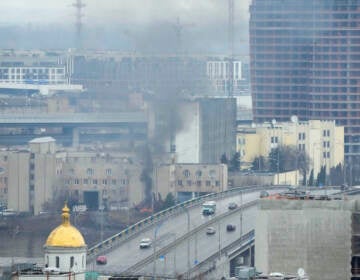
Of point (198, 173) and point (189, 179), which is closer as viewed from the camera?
point (189, 179)

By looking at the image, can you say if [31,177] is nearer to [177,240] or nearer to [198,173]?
[198,173]

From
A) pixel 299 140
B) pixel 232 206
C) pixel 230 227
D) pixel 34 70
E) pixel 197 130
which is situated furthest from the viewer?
pixel 34 70

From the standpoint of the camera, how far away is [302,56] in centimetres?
6562

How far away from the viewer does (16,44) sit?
8850 centimetres

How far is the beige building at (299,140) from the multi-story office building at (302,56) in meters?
5.18

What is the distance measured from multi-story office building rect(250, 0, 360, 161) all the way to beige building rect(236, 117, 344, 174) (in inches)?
204

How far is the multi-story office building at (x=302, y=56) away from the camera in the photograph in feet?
211

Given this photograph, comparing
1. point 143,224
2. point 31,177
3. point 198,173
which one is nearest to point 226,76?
point 198,173

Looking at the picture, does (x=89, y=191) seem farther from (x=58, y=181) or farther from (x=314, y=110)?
(x=314, y=110)

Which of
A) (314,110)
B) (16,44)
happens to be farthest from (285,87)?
(16,44)

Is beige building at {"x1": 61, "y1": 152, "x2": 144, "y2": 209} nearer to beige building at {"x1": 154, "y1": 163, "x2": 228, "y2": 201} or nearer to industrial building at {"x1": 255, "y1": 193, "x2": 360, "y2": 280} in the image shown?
beige building at {"x1": 154, "y1": 163, "x2": 228, "y2": 201}

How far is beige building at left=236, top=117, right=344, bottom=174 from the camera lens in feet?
186

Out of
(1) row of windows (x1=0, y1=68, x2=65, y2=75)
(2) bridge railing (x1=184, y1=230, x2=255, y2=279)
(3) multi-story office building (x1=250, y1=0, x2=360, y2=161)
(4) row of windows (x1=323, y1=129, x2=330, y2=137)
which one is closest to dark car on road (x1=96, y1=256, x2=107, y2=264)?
(2) bridge railing (x1=184, y1=230, x2=255, y2=279)

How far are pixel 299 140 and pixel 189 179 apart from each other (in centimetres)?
885
